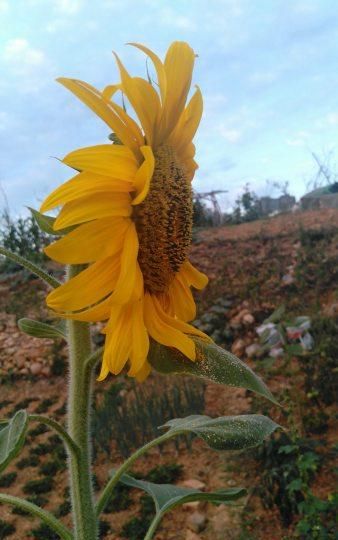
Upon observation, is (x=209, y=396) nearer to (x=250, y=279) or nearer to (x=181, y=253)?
(x=250, y=279)

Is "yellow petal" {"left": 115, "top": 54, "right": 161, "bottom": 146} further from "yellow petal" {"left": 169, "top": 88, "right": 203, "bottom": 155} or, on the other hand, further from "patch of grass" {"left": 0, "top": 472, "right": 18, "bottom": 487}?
"patch of grass" {"left": 0, "top": 472, "right": 18, "bottom": 487}

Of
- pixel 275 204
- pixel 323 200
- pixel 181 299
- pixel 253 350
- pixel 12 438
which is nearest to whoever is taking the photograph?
pixel 12 438

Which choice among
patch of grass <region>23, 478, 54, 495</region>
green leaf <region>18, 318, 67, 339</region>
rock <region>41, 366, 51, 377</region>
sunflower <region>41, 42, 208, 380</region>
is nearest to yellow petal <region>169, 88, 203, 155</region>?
sunflower <region>41, 42, 208, 380</region>

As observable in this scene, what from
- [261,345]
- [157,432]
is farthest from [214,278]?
[157,432]

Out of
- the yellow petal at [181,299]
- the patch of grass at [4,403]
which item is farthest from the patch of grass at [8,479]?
the yellow petal at [181,299]

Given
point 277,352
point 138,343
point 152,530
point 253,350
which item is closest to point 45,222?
point 138,343

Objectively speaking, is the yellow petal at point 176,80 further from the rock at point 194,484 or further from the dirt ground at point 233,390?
the rock at point 194,484

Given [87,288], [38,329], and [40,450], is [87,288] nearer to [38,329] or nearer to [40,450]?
[38,329]
